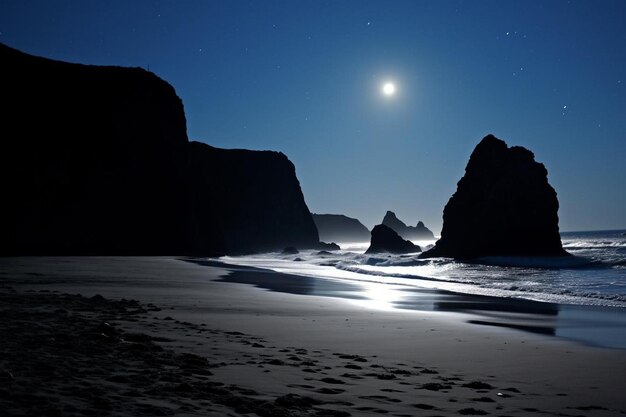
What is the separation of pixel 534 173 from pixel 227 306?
46576mm

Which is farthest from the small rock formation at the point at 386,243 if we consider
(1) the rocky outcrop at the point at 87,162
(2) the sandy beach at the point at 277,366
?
(2) the sandy beach at the point at 277,366

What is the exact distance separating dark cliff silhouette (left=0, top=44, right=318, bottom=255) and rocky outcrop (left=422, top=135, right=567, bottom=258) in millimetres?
33187

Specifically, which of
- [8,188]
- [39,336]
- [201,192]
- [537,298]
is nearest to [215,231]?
[201,192]

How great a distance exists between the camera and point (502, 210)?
5075 centimetres

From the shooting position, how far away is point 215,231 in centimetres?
7906

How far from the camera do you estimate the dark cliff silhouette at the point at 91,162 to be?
160 ft

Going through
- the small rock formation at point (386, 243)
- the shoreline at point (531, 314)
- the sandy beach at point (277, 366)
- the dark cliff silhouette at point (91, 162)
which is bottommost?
the shoreline at point (531, 314)

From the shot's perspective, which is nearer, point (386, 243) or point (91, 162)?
point (91, 162)

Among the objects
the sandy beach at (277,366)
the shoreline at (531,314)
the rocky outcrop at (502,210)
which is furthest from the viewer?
the rocky outcrop at (502,210)

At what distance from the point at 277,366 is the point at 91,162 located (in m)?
55.0

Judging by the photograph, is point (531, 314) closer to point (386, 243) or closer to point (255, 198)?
point (386, 243)

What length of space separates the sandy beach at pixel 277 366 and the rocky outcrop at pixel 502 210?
43294 millimetres

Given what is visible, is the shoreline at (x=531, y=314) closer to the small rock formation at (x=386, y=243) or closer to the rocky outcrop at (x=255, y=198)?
the small rock formation at (x=386, y=243)

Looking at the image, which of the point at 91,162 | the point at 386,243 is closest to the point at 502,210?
the point at 386,243
